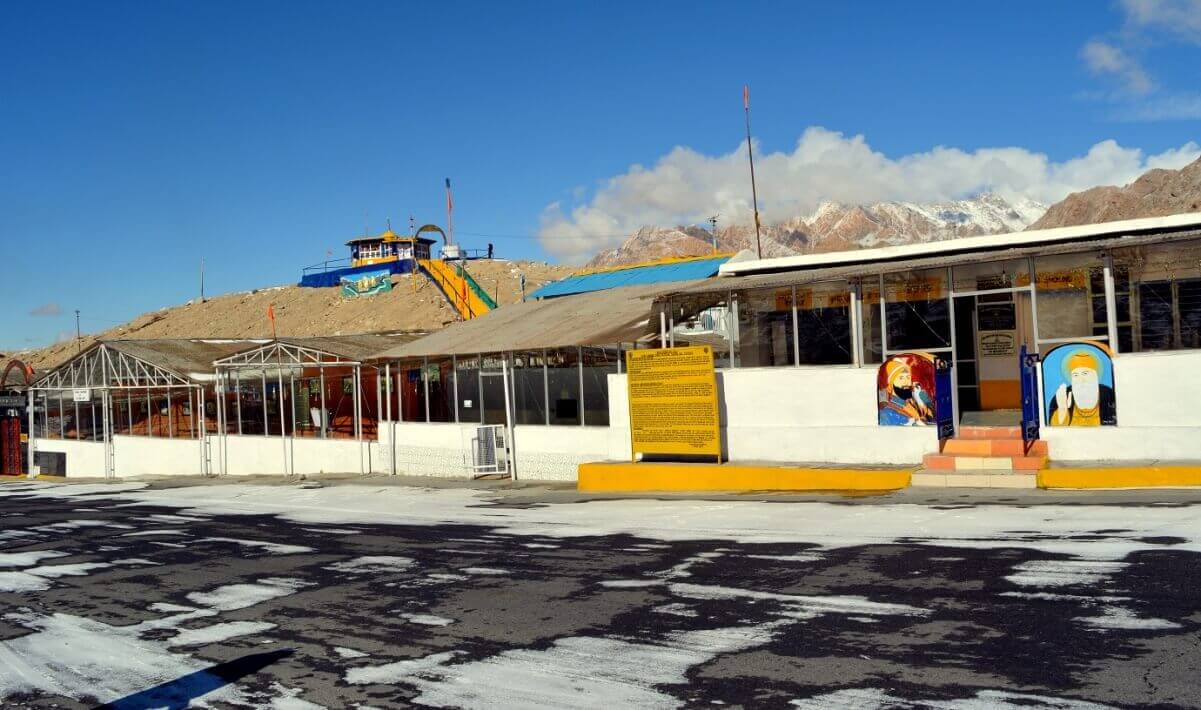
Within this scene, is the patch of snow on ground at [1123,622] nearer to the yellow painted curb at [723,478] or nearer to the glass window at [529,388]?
the yellow painted curb at [723,478]

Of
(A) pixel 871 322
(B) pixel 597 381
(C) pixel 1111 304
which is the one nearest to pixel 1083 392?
(C) pixel 1111 304

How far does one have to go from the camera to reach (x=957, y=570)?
10398mm

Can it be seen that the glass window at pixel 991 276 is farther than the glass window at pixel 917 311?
No

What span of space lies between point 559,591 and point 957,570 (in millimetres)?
4071

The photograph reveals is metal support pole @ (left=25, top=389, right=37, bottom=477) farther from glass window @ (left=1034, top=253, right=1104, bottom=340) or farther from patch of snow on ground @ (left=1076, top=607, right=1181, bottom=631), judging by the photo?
patch of snow on ground @ (left=1076, top=607, right=1181, bottom=631)

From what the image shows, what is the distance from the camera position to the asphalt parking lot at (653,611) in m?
7.32

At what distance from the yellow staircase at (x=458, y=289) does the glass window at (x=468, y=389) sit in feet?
133

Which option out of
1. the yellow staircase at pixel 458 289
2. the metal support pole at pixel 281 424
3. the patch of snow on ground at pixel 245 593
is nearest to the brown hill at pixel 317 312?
the yellow staircase at pixel 458 289

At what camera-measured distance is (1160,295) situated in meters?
16.9

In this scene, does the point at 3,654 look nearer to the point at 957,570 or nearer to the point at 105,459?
the point at 957,570

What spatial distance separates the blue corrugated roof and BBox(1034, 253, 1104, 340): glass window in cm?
2066

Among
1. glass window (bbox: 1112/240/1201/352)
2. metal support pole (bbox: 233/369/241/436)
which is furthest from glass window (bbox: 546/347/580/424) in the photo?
metal support pole (bbox: 233/369/241/436)

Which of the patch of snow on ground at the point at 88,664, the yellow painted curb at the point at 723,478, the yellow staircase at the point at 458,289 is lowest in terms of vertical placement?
the patch of snow on ground at the point at 88,664

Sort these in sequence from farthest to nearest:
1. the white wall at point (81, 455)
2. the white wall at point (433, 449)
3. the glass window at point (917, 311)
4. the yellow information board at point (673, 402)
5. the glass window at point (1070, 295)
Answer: the white wall at point (81, 455) → the white wall at point (433, 449) → the yellow information board at point (673, 402) → the glass window at point (917, 311) → the glass window at point (1070, 295)
